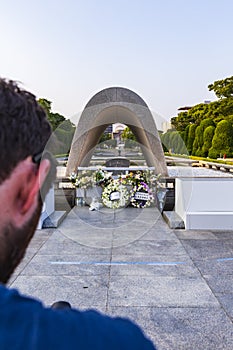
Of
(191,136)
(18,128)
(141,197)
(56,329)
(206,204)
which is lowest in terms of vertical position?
(141,197)

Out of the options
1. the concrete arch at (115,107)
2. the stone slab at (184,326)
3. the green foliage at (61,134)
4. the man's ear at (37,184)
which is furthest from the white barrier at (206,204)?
the man's ear at (37,184)

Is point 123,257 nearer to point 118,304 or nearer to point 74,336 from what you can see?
point 118,304

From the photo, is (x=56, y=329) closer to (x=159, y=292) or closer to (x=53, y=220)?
(x=159, y=292)

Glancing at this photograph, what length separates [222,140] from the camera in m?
25.8

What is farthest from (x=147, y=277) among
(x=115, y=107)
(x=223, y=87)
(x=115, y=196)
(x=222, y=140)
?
(x=223, y=87)

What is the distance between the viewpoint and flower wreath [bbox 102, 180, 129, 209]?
29.9 ft

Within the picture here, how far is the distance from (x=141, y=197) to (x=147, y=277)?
4.82m

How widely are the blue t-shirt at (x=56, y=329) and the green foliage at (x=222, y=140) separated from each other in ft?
85.0

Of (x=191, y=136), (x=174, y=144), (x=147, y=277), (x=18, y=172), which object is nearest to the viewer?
(x=18, y=172)

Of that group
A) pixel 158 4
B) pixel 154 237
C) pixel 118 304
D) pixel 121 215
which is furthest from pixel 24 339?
pixel 158 4

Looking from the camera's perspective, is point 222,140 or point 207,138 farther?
point 207,138

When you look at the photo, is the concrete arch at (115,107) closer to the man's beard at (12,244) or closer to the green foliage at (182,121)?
the man's beard at (12,244)

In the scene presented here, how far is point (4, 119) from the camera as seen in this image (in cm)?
67

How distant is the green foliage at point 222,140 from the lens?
998 inches
